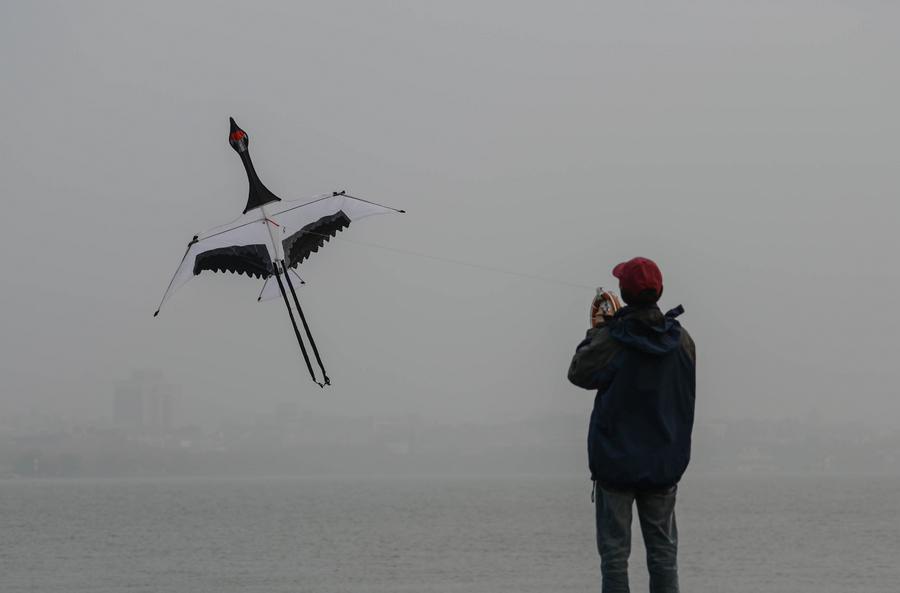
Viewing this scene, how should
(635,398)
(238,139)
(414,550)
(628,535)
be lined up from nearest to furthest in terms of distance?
(635,398) → (628,535) → (238,139) → (414,550)

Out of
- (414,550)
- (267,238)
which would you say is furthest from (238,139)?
(414,550)

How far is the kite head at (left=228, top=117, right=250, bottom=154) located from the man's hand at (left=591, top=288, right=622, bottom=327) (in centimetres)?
310

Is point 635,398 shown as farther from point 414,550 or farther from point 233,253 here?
point 414,550

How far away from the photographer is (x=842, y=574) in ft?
202

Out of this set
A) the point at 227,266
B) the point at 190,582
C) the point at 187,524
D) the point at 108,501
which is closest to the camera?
the point at 227,266

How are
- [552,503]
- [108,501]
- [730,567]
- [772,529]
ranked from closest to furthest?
[730,567] → [772,529] → [552,503] → [108,501]

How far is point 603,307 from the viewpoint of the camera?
6.25m

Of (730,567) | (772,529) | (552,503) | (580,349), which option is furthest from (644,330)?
(552,503)

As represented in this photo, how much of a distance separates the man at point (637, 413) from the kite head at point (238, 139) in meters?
3.30

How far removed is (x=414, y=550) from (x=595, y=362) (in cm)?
7856

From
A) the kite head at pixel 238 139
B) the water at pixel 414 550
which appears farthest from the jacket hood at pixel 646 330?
the water at pixel 414 550

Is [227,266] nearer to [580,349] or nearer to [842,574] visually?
[580,349]

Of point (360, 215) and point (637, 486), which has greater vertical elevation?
point (360, 215)

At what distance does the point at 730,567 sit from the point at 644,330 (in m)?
65.2
